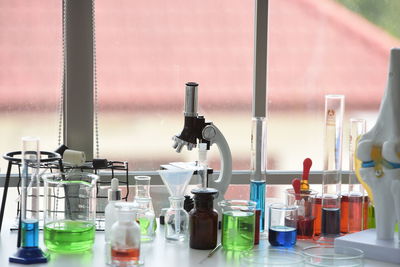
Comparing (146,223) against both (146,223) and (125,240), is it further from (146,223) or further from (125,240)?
(125,240)

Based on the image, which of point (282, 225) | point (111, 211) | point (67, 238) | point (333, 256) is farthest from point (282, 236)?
point (67, 238)

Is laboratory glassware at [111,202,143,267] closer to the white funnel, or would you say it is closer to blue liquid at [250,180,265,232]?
the white funnel

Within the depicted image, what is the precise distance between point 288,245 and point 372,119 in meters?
1.31

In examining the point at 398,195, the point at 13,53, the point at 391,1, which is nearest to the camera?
the point at 398,195

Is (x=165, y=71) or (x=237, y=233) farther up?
(x=165, y=71)

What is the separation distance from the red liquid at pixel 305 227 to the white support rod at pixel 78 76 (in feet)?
3.49

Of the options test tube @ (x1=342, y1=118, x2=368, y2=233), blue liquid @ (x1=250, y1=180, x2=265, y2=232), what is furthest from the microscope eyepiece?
test tube @ (x1=342, y1=118, x2=368, y2=233)

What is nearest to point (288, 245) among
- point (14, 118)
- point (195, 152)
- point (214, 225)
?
point (214, 225)

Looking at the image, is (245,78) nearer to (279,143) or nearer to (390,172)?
(279,143)

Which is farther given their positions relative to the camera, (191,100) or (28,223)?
(191,100)

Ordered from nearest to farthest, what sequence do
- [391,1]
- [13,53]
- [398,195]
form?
[398,195], [13,53], [391,1]

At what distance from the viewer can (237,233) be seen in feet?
8.06

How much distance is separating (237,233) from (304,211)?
0.88ft

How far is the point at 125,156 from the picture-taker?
3.52 m
